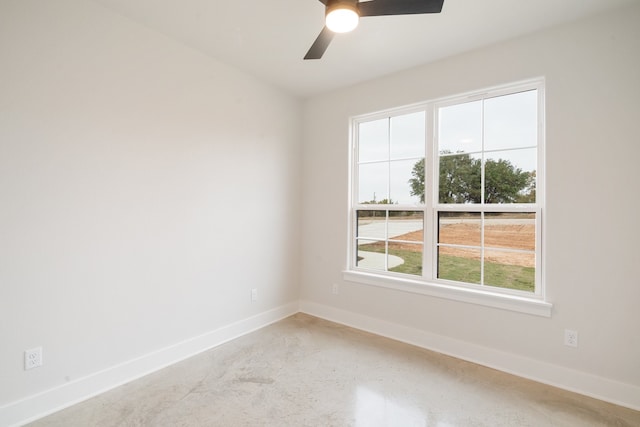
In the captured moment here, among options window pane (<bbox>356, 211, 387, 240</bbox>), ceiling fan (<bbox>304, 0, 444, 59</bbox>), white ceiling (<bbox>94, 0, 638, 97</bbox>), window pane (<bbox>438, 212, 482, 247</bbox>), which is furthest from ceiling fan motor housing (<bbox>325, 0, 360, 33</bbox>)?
window pane (<bbox>356, 211, 387, 240</bbox>)

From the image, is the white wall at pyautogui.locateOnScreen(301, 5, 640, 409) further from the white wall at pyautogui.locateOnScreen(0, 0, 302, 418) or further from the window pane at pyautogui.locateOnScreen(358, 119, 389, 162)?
the white wall at pyautogui.locateOnScreen(0, 0, 302, 418)

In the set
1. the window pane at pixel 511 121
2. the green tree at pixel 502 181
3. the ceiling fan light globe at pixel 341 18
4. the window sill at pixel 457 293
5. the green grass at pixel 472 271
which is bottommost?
the window sill at pixel 457 293

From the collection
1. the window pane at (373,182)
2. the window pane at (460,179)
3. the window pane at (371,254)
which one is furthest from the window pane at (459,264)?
the window pane at (373,182)

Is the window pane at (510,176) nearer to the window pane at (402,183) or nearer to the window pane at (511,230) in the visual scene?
the window pane at (511,230)

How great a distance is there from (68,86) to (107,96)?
219 millimetres

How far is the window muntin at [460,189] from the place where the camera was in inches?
98.3

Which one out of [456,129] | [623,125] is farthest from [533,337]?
[456,129]

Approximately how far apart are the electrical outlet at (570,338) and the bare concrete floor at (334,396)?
33 centimetres

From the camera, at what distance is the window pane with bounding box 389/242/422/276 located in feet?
9.97

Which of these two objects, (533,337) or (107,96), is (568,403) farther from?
(107,96)

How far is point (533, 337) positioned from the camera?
92.4 inches

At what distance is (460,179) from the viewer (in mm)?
2803

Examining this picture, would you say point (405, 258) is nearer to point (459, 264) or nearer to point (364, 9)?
point (459, 264)

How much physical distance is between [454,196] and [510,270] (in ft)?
2.53
